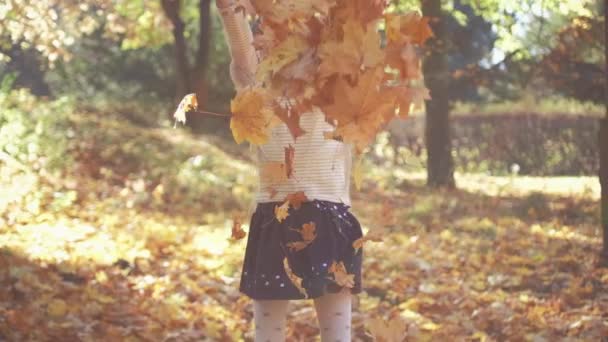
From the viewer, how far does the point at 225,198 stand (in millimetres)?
10055

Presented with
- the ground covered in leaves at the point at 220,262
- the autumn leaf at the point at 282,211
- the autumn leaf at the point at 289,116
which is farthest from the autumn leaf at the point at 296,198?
the autumn leaf at the point at 289,116

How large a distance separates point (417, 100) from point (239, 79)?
962 mm

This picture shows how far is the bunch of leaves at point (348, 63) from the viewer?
1.94 m

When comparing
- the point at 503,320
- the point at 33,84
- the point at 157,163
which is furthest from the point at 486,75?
the point at 33,84

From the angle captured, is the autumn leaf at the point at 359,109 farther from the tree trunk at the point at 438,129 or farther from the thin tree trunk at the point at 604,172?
the tree trunk at the point at 438,129

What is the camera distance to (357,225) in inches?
115

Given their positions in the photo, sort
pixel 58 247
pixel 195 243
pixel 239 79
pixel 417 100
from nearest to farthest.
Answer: pixel 417 100, pixel 239 79, pixel 58 247, pixel 195 243

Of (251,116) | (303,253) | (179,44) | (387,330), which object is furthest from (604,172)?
(179,44)

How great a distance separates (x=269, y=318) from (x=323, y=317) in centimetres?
18

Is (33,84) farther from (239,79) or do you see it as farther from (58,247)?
(239,79)

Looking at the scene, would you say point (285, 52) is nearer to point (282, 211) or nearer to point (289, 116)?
point (289, 116)

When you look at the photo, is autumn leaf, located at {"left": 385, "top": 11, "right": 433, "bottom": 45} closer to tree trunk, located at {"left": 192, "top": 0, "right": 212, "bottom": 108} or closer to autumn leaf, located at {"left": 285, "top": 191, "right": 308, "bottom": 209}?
autumn leaf, located at {"left": 285, "top": 191, "right": 308, "bottom": 209}

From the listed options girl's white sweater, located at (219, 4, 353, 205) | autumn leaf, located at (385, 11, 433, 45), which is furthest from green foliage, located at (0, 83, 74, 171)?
autumn leaf, located at (385, 11, 433, 45)

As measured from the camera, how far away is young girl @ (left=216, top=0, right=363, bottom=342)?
9.12ft
